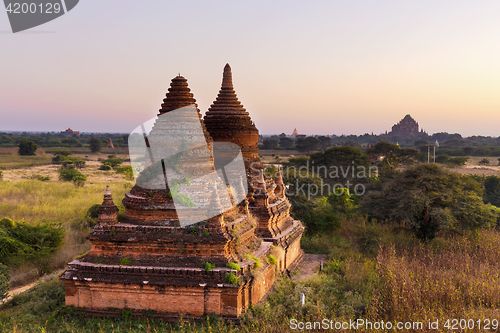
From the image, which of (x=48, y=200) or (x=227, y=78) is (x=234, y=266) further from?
(x=48, y=200)

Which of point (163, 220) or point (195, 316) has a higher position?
point (163, 220)

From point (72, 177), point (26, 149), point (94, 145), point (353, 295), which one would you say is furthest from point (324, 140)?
point (353, 295)

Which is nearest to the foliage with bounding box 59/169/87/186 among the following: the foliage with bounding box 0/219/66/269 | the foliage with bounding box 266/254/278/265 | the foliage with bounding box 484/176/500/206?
the foliage with bounding box 0/219/66/269

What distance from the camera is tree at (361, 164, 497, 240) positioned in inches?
824

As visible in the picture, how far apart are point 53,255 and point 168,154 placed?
35.6ft

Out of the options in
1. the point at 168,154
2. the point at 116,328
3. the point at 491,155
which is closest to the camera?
the point at 116,328

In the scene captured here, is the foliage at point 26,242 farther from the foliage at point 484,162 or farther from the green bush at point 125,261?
the foliage at point 484,162

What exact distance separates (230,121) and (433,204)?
13769mm

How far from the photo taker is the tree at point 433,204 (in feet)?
68.7

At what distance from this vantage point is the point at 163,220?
1163 cm

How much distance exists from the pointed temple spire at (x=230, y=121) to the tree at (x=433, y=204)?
1056cm

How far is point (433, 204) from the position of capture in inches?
883

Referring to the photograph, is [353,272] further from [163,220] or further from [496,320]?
[163,220]

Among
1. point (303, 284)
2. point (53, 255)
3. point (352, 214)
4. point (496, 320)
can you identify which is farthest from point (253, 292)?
point (352, 214)
